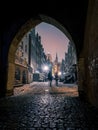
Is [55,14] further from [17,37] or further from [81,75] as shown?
[81,75]

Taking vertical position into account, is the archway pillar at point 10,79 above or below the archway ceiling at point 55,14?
below

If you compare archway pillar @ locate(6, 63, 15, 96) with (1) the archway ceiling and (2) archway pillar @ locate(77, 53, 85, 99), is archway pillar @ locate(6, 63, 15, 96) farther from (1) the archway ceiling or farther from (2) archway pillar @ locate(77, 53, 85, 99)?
(2) archway pillar @ locate(77, 53, 85, 99)

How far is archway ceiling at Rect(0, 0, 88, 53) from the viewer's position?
34.9ft

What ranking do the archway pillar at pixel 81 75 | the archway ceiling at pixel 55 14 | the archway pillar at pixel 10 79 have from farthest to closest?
the archway pillar at pixel 10 79 → the archway ceiling at pixel 55 14 → the archway pillar at pixel 81 75

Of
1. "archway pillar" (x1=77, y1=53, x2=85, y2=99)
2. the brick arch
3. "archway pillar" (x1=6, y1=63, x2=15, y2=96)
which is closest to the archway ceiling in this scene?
the brick arch

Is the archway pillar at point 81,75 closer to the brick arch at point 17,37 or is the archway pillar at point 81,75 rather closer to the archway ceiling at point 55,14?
the archway ceiling at point 55,14

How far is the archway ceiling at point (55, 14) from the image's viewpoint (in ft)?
34.9

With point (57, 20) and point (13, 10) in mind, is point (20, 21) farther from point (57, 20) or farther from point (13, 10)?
point (57, 20)

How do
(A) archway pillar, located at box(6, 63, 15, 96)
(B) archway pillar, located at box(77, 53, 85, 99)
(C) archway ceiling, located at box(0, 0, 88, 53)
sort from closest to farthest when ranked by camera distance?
(B) archway pillar, located at box(77, 53, 85, 99) < (C) archway ceiling, located at box(0, 0, 88, 53) < (A) archway pillar, located at box(6, 63, 15, 96)

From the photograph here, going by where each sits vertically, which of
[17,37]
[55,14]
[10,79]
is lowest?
[10,79]

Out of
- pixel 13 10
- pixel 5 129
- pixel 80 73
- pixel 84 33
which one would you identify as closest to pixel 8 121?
pixel 5 129

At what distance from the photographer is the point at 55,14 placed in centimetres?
1102

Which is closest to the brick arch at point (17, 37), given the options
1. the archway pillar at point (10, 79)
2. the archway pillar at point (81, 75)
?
the archway pillar at point (10, 79)

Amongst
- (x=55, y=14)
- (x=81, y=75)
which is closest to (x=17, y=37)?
(x=55, y=14)
